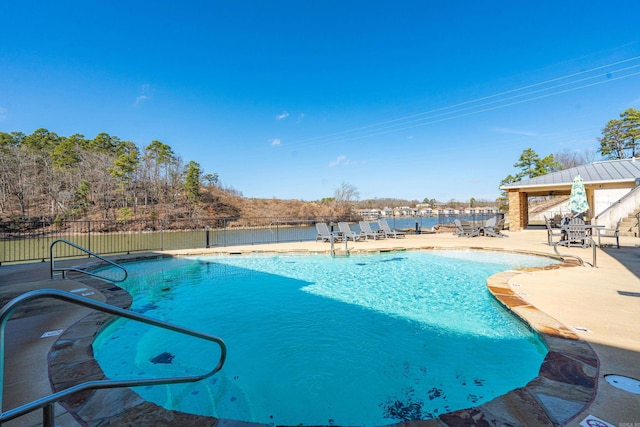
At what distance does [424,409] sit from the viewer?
8.07 feet

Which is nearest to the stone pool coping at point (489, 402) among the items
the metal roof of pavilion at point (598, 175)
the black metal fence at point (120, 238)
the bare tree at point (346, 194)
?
the black metal fence at point (120, 238)

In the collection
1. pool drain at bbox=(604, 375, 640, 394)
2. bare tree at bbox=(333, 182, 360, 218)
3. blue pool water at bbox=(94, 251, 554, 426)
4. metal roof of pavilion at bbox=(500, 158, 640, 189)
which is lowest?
blue pool water at bbox=(94, 251, 554, 426)

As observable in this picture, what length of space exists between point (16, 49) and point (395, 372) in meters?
18.5

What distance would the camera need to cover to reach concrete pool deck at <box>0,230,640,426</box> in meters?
1.78

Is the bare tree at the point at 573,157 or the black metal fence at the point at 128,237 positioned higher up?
the bare tree at the point at 573,157

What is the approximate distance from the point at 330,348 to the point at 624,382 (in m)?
2.61

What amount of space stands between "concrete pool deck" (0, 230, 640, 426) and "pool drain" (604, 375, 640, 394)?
4 cm

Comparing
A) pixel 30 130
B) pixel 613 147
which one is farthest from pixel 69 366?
pixel 30 130

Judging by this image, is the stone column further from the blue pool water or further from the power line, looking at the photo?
the blue pool water

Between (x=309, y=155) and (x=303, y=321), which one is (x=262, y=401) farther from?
(x=309, y=155)

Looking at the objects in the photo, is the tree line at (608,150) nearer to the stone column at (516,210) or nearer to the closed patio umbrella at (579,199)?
the stone column at (516,210)

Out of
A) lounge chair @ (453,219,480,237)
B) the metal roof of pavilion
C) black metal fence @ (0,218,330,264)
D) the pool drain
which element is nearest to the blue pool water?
the pool drain

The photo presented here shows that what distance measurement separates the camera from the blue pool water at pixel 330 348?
257cm

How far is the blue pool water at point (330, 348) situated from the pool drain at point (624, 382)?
754 mm
